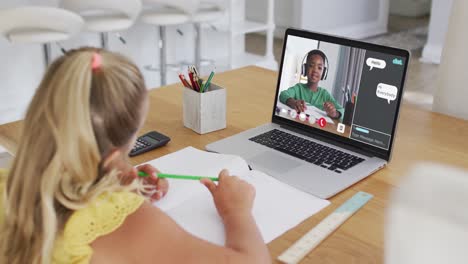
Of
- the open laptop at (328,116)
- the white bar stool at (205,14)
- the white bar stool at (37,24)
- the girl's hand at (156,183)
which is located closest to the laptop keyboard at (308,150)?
the open laptop at (328,116)

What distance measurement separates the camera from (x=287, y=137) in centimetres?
131

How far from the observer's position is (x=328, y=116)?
127 centimetres

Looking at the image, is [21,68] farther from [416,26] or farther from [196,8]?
[416,26]

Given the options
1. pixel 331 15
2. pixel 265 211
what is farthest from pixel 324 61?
pixel 331 15

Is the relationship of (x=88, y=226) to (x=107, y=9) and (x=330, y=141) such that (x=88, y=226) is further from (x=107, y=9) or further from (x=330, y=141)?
(x=107, y=9)

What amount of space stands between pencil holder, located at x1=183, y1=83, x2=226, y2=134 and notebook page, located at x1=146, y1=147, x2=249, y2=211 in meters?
0.12

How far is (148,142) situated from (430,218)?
103cm

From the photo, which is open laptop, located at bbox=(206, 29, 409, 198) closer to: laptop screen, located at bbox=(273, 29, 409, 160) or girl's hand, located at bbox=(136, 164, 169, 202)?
laptop screen, located at bbox=(273, 29, 409, 160)

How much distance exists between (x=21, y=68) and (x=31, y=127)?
3.03 metres

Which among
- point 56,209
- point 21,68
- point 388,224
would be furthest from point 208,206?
point 21,68

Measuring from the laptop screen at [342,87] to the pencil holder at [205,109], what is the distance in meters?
0.15

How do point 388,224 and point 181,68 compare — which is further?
point 181,68

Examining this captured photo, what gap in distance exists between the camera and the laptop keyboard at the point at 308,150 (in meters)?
1.18

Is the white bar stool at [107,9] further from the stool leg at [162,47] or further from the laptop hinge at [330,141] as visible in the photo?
the laptop hinge at [330,141]
